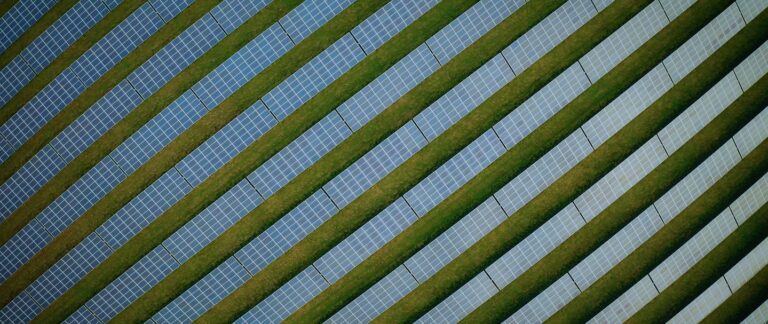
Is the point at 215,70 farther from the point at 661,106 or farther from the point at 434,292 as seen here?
the point at 661,106

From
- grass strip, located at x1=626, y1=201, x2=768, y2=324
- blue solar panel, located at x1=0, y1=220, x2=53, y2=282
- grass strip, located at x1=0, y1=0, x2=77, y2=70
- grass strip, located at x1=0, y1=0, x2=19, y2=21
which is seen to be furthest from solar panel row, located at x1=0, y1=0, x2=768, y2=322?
grass strip, located at x1=626, y1=201, x2=768, y2=324

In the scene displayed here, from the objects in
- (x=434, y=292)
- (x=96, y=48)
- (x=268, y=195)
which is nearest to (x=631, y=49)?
(x=434, y=292)

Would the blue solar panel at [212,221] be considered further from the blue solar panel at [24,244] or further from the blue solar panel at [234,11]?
the blue solar panel at [234,11]

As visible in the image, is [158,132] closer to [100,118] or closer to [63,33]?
[100,118]

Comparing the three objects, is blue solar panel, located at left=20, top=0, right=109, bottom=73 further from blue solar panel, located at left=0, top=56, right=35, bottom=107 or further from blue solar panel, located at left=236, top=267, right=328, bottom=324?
blue solar panel, located at left=236, top=267, right=328, bottom=324

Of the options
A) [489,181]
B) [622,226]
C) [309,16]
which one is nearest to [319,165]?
[309,16]
